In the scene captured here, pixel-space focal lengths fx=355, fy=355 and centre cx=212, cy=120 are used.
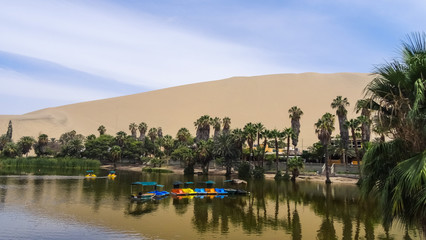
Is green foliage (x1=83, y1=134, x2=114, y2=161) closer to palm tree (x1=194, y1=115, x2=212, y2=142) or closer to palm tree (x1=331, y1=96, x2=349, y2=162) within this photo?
palm tree (x1=194, y1=115, x2=212, y2=142)

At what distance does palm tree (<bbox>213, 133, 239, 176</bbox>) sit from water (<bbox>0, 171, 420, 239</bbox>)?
34028 millimetres

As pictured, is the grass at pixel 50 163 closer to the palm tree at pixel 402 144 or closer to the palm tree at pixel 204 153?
the palm tree at pixel 204 153

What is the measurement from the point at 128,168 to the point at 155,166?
29.6 ft

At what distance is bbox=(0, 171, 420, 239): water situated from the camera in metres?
23.7

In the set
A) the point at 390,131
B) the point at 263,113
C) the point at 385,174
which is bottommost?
the point at 385,174

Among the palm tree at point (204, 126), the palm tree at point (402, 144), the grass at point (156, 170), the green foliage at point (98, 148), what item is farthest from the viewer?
the green foliage at point (98, 148)

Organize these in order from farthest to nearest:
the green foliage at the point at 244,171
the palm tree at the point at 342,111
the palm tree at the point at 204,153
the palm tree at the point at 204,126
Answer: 1. the palm tree at the point at 204,126
2. the palm tree at the point at 204,153
3. the green foliage at the point at 244,171
4. the palm tree at the point at 342,111

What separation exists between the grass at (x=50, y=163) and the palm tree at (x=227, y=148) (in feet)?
118

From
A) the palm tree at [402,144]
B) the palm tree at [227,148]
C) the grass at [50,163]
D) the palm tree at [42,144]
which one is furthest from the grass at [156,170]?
the palm tree at [402,144]

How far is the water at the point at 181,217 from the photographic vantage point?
23.7m

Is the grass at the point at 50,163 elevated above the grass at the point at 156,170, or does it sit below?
above

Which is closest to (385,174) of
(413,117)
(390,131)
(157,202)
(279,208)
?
(390,131)

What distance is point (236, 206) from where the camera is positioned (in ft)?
123

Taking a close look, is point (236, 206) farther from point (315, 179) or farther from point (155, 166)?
point (155, 166)
